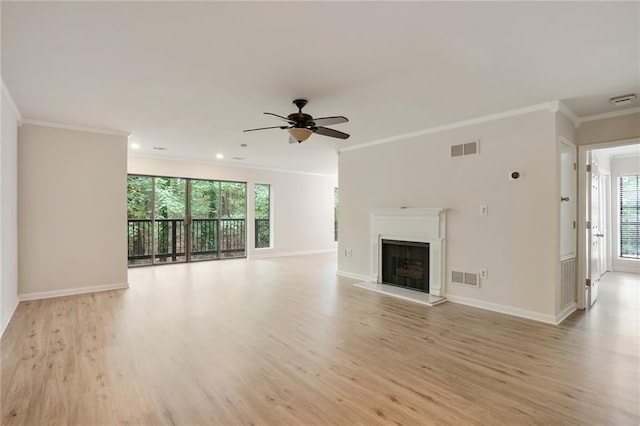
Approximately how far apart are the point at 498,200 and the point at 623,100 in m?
1.63

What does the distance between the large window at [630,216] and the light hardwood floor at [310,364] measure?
10.6ft

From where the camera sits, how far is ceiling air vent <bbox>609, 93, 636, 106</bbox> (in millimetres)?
3383

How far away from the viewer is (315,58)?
263 cm

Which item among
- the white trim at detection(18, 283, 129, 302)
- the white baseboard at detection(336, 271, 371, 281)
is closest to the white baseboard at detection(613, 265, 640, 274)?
the white baseboard at detection(336, 271, 371, 281)

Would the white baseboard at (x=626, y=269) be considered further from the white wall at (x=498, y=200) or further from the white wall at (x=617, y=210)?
the white wall at (x=498, y=200)

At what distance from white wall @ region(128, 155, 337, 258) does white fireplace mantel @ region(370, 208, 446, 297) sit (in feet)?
13.8

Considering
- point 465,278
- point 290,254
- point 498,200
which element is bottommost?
point 290,254

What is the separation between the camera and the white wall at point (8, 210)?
3398 millimetres

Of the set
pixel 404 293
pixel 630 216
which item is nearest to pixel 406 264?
pixel 404 293

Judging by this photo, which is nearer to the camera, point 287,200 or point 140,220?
point 140,220

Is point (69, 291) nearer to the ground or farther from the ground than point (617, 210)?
nearer to the ground

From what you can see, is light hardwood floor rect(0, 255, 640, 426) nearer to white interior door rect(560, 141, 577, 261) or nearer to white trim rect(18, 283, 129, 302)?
white trim rect(18, 283, 129, 302)

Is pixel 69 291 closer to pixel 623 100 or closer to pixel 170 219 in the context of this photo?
pixel 170 219

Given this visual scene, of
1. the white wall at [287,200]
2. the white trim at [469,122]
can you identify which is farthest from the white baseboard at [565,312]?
the white wall at [287,200]
